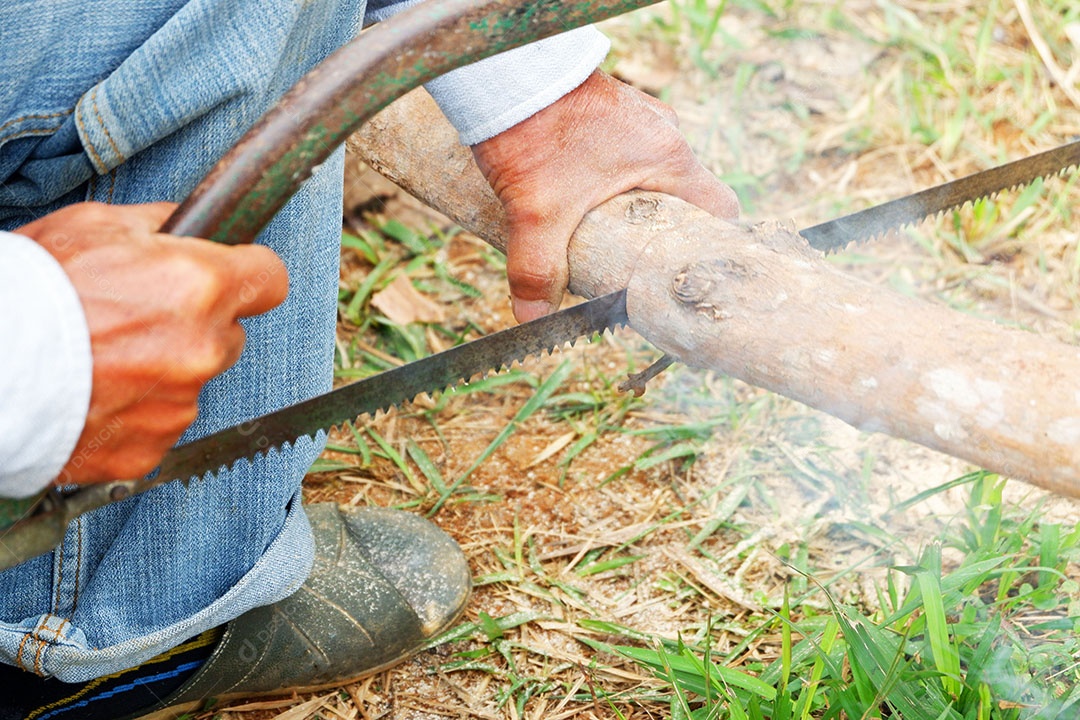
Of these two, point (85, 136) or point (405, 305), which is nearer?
point (85, 136)

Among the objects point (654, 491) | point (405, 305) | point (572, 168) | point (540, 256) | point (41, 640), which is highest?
point (572, 168)

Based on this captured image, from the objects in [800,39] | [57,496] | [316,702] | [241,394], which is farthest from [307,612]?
[800,39]

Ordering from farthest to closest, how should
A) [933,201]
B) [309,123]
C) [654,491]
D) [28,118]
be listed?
[654,491]
[933,201]
[28,118]
[309,123]

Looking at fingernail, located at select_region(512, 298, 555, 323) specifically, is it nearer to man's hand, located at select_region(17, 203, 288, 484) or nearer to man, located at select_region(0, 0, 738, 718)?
man, located at select_region(0, 0, 738, 718)

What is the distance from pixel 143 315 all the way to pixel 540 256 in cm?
70

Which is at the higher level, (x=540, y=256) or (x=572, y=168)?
(x=572, y=168)

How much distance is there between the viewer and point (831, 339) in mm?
1363

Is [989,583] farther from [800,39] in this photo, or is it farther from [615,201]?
[800,39]

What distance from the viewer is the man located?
119cm

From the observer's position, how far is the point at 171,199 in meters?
1.52

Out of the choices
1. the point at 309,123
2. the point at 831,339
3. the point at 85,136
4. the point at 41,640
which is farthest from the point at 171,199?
the point at 831,339

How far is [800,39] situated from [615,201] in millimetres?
2352

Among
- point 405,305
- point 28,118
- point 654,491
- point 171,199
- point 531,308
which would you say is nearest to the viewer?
point 28,118

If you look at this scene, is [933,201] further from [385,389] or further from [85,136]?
[85,136]
